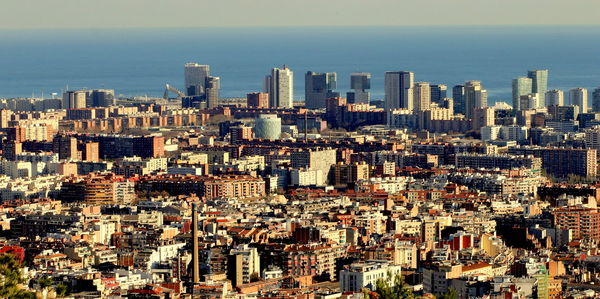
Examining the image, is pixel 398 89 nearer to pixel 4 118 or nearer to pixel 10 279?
pixel 4 118

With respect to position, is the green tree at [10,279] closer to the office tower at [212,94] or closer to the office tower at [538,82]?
the office tower at [212,94]

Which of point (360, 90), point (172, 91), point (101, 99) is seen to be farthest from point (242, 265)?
point (172, 91)

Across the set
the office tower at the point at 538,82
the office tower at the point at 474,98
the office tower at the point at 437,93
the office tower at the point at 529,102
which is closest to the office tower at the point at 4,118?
the office tower at the point at 474,98

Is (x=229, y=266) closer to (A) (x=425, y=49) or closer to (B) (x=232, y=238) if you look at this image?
(B) (x=232, y=238)

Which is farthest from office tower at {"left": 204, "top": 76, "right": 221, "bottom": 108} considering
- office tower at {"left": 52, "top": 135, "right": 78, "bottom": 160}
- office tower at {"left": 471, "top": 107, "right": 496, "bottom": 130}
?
office tower at {"left": 52, "top": 135, "right": 78, "bottom": 160}

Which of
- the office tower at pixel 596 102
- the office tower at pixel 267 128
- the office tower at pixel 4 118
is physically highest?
the office tower at pixel 596 102

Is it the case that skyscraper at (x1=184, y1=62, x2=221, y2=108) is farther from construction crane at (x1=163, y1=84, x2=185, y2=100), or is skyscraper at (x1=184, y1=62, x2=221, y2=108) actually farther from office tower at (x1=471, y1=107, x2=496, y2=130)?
office tower at (x1=471, y1=107, x2=496, y2=130)
